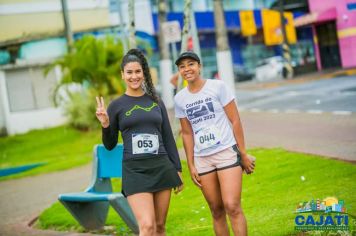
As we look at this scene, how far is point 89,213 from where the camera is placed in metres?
8.20

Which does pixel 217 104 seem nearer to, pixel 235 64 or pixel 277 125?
pixel 277 125

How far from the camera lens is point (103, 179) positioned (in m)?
8.18

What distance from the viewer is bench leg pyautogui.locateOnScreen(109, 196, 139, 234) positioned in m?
7.21

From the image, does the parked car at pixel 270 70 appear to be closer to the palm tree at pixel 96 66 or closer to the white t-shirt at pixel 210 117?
the palm tree at pixel 96 66

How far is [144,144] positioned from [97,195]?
2492 millimetres

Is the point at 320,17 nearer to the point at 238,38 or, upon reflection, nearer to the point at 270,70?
the point at 270,70

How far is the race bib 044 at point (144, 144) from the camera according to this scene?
207 inches

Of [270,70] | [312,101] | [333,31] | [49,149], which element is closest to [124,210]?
[312,101]

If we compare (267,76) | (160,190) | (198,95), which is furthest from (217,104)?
(267,76)

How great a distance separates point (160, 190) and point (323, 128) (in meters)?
9.42

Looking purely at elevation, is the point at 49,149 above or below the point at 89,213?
below

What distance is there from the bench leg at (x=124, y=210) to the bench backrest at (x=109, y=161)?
563 mm

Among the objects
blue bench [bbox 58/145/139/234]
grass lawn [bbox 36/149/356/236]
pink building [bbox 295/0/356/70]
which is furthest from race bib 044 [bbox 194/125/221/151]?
pink building [bbox 295/0/356/70]

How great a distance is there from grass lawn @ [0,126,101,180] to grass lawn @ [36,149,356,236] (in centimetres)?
663
